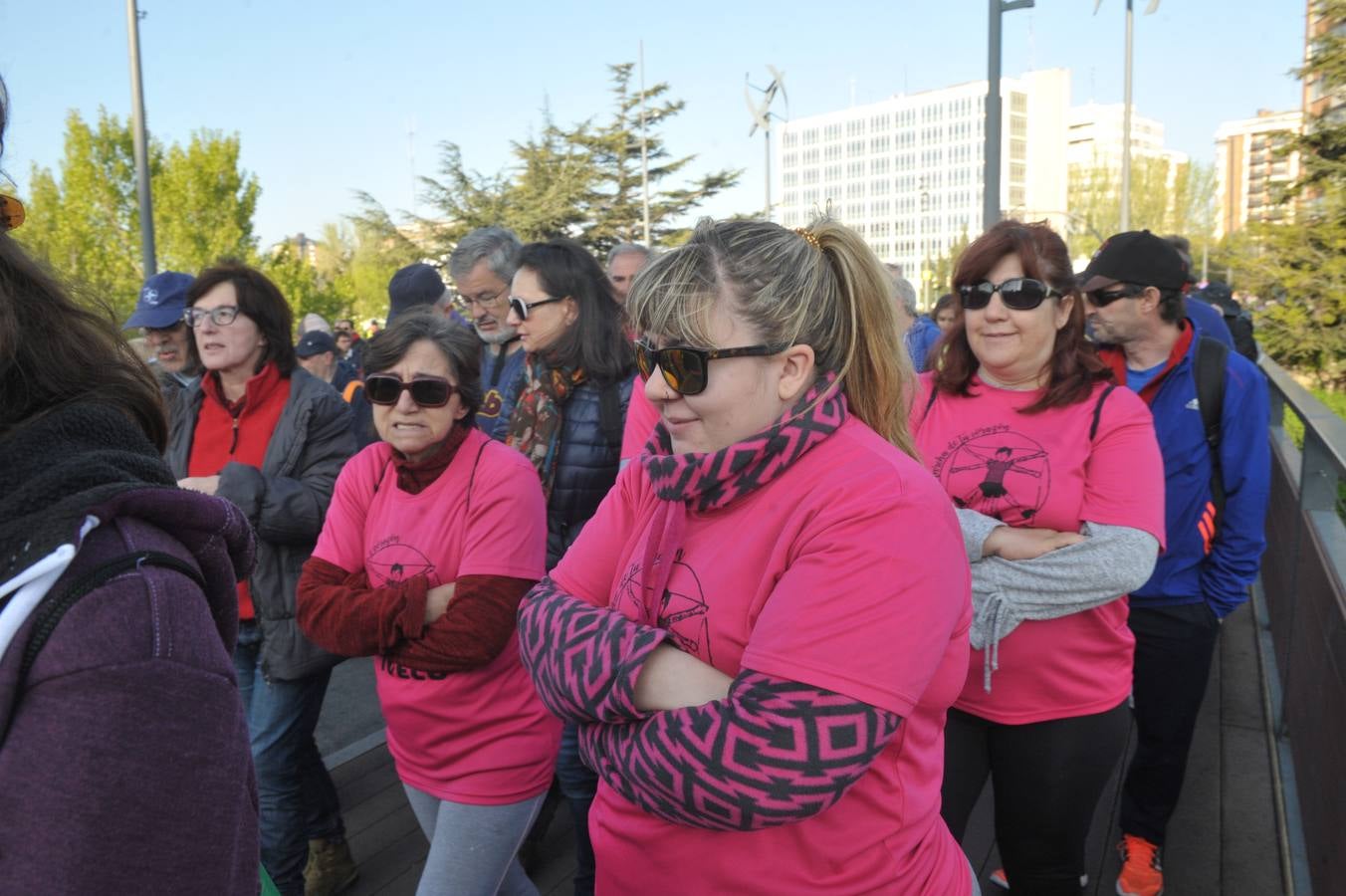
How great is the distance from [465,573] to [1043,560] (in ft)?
4.80

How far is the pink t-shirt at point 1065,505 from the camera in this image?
102 inches

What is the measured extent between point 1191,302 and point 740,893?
3.45 m

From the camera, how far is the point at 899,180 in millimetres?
129500

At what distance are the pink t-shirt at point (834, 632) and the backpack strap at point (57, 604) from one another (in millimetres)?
870

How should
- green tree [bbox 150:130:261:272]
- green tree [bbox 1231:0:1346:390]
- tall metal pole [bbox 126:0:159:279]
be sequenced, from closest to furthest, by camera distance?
tall metal pole [bbox 126:0:159:279] → green tree [bbox 1231:0:1346:390] → green tree [bbox 150:130:261:272]

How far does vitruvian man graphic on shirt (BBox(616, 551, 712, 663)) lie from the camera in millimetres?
1676

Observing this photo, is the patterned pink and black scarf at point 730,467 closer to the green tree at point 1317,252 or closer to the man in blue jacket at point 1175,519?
the man in blue jacket at point 1175,519

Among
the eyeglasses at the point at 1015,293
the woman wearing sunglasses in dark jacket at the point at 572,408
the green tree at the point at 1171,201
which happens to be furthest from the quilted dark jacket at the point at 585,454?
the green tree at the point at 1171,201

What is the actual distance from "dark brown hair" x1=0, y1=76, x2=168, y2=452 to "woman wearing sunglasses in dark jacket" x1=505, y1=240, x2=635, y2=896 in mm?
2307

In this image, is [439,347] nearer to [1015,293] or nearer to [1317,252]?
[1015,293]

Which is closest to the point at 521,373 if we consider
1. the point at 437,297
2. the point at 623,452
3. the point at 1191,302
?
the point at 623,452

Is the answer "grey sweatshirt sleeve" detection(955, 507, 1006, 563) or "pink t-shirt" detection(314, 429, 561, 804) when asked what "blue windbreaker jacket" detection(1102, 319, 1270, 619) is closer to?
"grey sweatshirt sleeve" detection(955, 507, 1006, 563)

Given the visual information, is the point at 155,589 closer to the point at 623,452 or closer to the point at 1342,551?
the point at 623,452

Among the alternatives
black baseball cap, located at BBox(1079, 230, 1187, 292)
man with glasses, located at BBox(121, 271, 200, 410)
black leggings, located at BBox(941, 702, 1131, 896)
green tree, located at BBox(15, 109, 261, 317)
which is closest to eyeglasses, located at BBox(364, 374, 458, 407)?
black leggings, located at BBox(941, 702, 1131, 896)
